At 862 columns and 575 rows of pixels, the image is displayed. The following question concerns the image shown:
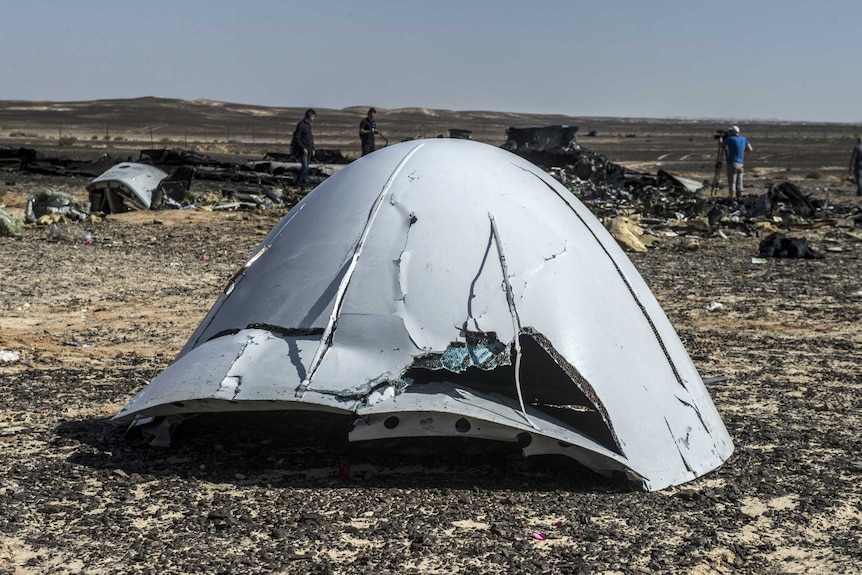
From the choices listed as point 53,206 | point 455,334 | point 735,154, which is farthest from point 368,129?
point 455,334

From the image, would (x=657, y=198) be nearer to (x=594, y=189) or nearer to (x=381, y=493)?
(x=594, y=189)

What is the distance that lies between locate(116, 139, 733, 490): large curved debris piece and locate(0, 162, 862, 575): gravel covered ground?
0.35m

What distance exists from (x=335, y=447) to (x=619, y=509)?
1.90 m

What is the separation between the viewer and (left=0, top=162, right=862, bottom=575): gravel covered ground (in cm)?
503

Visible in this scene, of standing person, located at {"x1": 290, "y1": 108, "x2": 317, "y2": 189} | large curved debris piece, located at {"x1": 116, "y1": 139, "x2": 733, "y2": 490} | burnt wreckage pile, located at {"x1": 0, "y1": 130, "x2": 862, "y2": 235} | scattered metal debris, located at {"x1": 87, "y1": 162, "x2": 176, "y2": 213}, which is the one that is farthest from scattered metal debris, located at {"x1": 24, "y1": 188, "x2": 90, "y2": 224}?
large curved debris piece, located at {"x1": 116, "y1": 139, "x2": 733, "y2": 490}

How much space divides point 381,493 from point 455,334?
3.27 ft

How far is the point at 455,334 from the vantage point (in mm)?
5949

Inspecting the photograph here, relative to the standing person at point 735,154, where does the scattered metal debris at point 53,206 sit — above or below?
below

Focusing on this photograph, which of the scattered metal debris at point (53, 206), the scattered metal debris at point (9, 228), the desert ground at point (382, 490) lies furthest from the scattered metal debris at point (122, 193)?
the desert ground at point (382, 490)

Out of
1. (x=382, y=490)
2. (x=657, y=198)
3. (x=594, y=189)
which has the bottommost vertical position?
(x=382, y=490)

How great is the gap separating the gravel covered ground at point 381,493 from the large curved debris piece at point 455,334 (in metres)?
0.35

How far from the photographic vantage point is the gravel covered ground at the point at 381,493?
198 inches

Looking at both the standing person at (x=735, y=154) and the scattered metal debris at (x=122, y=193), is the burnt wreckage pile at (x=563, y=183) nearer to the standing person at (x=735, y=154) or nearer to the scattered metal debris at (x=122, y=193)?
the scattered metal debris at (x=122, y=193)

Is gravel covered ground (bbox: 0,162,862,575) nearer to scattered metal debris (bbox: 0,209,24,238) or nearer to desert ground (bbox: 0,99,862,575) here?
desert ground (bbox: 0,99,862,575)
